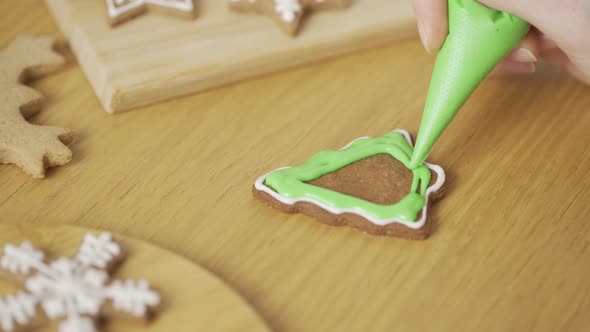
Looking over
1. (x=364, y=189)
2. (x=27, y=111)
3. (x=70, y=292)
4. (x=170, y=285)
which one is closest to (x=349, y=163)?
(x=364, y=189)

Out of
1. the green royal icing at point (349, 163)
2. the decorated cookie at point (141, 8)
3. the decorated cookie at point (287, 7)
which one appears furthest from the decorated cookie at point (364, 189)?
the decorated cookie at point (141, 8)

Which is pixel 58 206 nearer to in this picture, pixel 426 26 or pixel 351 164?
pixel 351 164

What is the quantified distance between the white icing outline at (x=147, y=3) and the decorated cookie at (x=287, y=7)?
84 mm

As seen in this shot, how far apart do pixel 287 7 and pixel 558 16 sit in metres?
0.50

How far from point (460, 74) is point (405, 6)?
37 centimetres

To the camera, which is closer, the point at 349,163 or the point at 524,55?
the point at 349,163

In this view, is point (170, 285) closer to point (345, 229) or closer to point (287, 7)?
point (345, 229)

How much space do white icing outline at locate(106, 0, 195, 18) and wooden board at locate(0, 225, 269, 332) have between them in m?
0.51

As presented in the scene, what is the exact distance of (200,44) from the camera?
4.31 ft

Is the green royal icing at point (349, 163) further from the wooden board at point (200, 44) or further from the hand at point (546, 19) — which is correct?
the wooden board at point (200, 44)

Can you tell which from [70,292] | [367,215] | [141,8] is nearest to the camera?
[70,292]

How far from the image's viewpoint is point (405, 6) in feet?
4.55

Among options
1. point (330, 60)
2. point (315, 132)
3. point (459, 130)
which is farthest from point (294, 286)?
point (330, 60)

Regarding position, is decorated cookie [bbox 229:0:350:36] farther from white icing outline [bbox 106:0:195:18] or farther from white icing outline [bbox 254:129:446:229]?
white icing outline [bbox 254:129:446:229]
